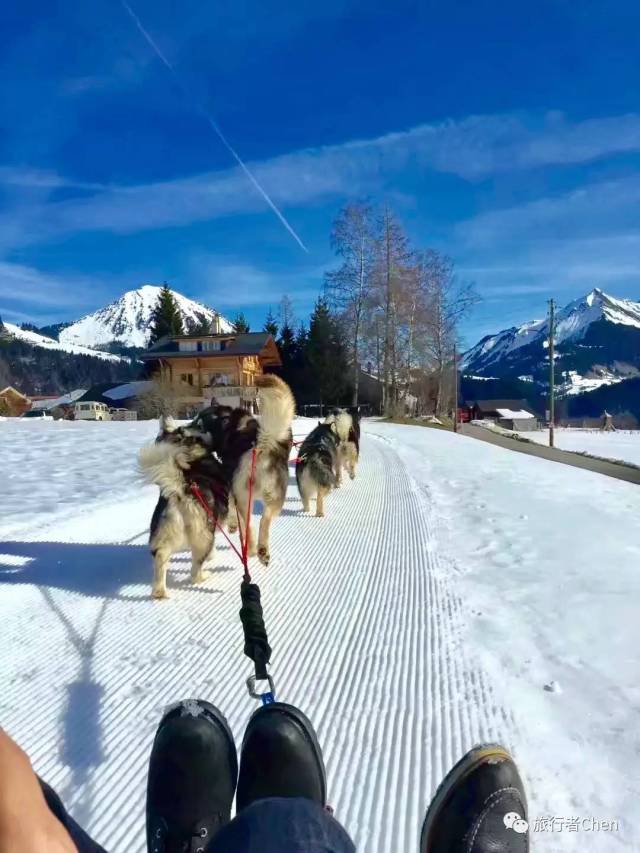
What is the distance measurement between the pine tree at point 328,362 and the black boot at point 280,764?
148 ft

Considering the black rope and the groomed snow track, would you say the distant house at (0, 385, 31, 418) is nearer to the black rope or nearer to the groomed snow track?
the groomed snow track

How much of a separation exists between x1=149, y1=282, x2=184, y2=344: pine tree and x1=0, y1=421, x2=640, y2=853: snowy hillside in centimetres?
5352

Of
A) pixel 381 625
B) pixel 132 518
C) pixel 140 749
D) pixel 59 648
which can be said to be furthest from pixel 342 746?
pixel 132 518

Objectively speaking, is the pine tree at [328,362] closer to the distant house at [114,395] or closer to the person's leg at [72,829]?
the distant house at [114,395]

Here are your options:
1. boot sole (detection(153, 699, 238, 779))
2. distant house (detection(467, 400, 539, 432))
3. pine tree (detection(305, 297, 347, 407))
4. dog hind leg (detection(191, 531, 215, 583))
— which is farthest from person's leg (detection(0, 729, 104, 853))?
distant house (detection(467, 400, 539, 432))

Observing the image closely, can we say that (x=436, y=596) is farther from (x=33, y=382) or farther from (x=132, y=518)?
(x=33, y=382)

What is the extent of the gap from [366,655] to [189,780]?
1573mm

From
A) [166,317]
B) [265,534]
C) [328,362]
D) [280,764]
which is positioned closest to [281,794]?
[280,764]

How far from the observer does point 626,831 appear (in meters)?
2.02

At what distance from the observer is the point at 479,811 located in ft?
6.09

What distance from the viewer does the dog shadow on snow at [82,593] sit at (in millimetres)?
2441

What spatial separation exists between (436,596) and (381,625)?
0.79 metres

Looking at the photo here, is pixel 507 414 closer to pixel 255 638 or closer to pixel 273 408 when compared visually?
pixel 273 408

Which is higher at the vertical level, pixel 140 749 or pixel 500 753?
pixel 500 753
